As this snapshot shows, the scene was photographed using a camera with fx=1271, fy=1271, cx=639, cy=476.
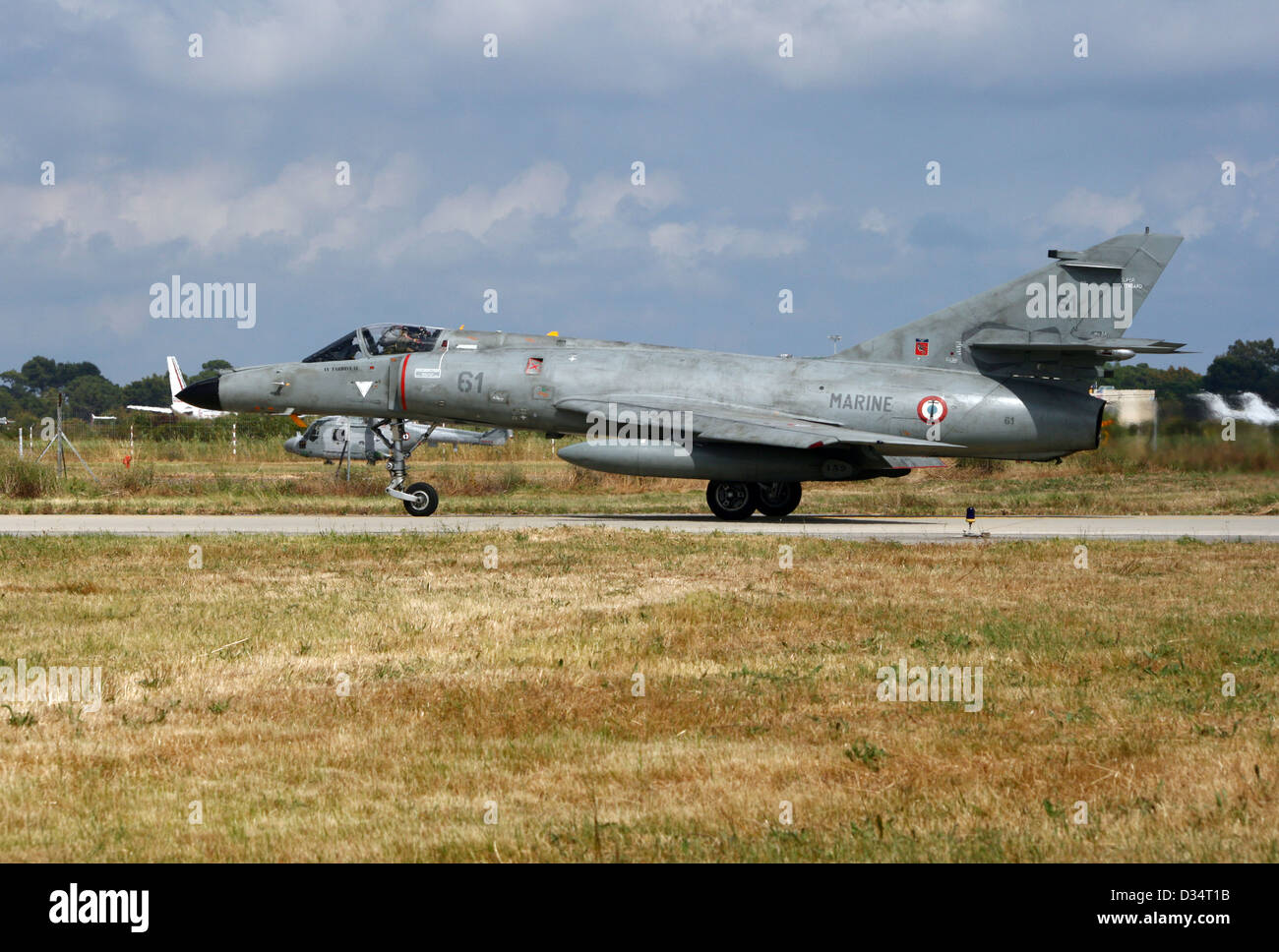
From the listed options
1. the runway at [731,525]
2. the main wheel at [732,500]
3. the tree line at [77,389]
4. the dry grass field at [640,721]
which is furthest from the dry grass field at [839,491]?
the tree line at [77,389]

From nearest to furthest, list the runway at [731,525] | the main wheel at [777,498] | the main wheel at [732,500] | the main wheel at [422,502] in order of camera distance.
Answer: the runway at [731,525], the main wheel at [732,500], the main wheel at [777,498], the main wheel at [422,502]

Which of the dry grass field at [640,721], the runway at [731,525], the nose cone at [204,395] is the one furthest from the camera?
the nose cone at [204,395]

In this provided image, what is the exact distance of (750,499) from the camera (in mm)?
22938

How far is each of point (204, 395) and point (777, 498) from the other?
11.0m

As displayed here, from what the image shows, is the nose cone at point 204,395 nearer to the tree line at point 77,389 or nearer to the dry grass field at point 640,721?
the dry grass field at point 640,721

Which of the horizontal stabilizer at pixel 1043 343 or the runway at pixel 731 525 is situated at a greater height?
the horizontal stabilizer at pixel 1043 343

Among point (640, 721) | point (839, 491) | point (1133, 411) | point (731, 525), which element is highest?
point (1133, 411)

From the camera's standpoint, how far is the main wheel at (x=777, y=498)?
75.4 feet

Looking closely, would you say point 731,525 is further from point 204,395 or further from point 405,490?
point 204,395

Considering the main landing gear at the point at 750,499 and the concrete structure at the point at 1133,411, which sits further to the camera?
the concrete structure at the point at 1133,411

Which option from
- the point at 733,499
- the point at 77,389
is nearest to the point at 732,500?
the point at 733,499

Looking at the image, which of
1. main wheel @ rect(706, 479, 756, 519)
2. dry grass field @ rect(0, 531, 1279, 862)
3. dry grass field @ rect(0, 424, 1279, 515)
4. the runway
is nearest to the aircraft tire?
main wheel @ rect(706, 479, 756, 519)
